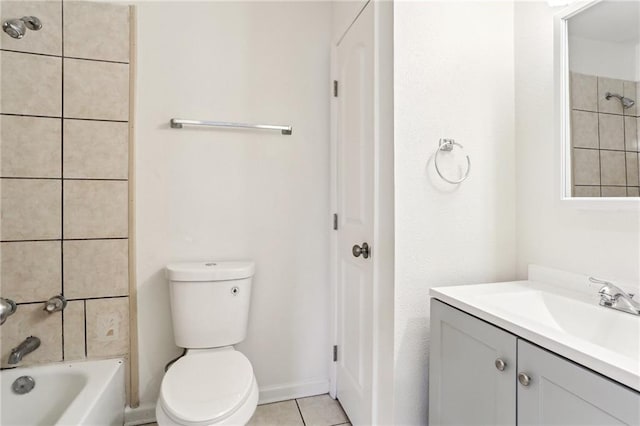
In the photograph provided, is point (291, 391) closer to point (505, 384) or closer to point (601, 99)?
point (505, 384)

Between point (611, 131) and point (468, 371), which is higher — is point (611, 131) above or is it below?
above

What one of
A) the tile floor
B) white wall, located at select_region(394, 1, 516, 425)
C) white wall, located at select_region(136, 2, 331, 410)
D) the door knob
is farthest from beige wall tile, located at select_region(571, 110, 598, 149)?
the tile floor

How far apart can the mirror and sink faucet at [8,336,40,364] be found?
221cm

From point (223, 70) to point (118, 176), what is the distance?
740 millimetres

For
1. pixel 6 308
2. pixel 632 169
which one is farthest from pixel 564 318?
pixel 6 308

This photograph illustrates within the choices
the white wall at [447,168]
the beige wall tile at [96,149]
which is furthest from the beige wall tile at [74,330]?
the white wall at [447,168]

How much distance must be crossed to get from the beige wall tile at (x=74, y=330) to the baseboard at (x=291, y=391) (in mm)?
901

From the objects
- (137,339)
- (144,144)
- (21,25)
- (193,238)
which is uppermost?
(21,25)

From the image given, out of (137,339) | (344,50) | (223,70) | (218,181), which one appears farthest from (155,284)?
(344,50)

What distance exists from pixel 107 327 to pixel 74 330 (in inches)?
5.3

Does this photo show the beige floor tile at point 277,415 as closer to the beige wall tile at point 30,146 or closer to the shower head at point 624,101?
the beige wall tile at point 30,146

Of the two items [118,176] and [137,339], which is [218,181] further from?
[137,339]

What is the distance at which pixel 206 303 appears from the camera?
1465mm

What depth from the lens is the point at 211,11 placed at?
1.63m
